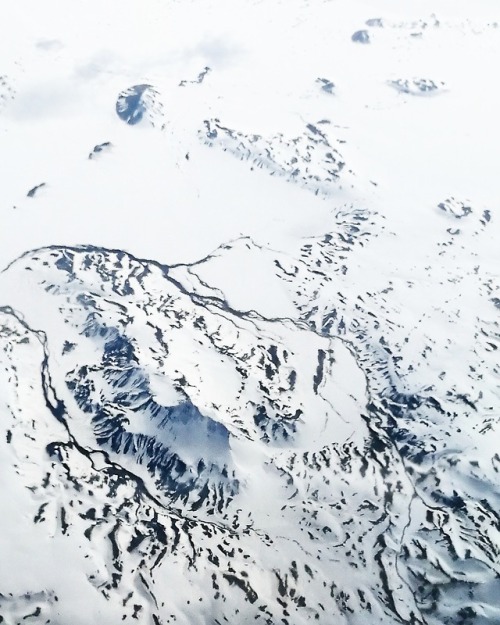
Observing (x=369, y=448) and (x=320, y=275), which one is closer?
(x=369, y=448)

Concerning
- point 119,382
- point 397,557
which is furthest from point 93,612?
point 397,557

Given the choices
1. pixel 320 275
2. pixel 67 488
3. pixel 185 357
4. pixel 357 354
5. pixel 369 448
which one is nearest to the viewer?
pixel 67 488

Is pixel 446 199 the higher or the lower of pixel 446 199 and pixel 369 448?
the higher

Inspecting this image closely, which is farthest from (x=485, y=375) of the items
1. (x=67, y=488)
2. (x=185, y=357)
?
(x=67, y=488)

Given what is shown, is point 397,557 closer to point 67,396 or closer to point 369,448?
point 369,448

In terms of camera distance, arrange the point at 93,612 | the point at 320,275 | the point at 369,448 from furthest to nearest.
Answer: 1. the point at 320,275
2. the point at 369,448
3. the point at 93,612

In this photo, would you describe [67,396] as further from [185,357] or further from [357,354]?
[357,354]
